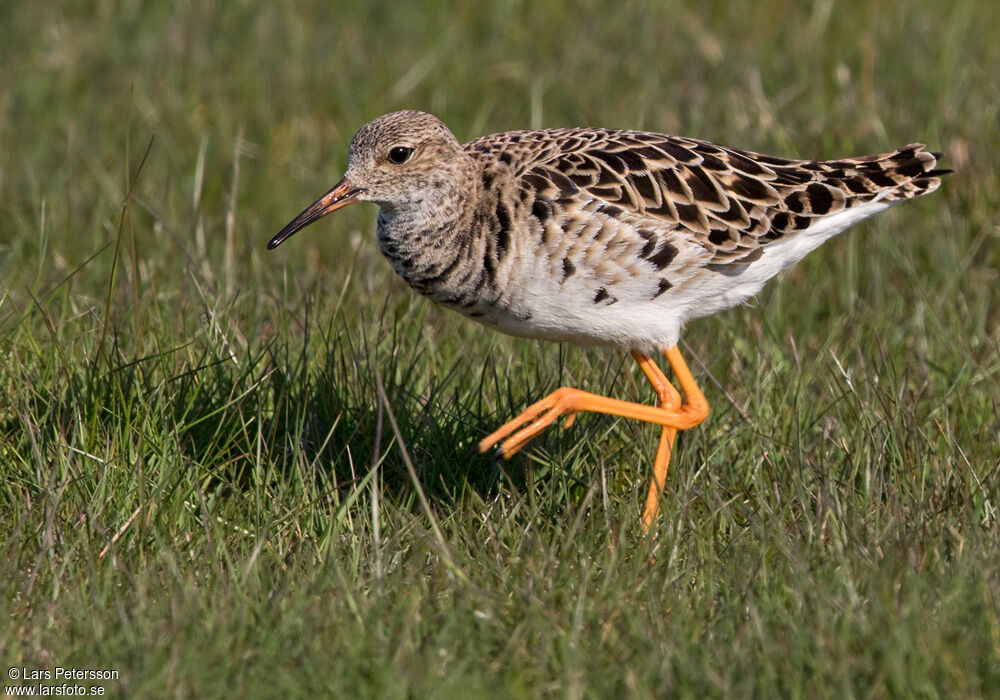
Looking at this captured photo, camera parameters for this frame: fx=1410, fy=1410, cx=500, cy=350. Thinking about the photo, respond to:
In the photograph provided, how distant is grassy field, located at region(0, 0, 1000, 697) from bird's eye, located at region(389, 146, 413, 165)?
2.66 feet

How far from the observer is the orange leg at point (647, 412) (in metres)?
5.63

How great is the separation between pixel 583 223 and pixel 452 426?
111cm

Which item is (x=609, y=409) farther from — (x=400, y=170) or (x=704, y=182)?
(x=400, y=170)

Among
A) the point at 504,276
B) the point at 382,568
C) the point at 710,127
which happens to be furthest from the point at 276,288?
the point at 710,127

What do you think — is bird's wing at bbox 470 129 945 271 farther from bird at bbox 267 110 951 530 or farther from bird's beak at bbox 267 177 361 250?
bird's beak at bbox 267 177 361 250

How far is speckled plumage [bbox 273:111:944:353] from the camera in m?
5.56

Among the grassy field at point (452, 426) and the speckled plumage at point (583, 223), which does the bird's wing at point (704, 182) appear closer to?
the speckled plumage at point (583, 223)

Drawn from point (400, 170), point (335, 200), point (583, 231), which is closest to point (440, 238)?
point (400, 170)

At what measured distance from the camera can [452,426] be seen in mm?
6086

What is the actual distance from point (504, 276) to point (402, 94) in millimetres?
4860

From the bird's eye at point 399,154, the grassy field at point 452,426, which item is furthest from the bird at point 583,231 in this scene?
the grassy field at point 452,426

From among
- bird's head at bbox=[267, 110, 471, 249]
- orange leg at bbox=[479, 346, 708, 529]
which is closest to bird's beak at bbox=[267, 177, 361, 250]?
bird's head at bbox=[267, 110, 471, 249]

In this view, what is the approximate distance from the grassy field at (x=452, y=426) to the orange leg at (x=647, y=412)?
12cm

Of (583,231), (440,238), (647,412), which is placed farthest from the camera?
(647,412)
